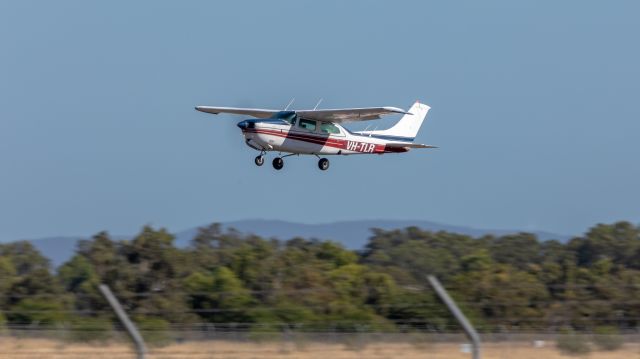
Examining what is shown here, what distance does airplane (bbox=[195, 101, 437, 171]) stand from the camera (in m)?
36.6

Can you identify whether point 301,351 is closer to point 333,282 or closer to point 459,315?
point 459,315

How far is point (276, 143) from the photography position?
37.1m

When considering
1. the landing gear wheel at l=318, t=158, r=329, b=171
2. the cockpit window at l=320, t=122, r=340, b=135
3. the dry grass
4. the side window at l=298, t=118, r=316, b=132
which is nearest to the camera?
the dry grass

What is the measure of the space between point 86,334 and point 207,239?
4823cm

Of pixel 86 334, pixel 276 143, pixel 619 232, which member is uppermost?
pixel 619 232

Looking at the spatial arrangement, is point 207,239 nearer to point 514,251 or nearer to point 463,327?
point 514,251

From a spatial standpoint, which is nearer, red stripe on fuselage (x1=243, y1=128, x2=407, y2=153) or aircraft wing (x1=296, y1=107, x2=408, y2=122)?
red stripe on fuselage (x1=243, y1=128, x2=407, y2=153)

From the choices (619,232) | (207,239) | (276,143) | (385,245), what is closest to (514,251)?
(619,232)

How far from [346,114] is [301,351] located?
26.3m

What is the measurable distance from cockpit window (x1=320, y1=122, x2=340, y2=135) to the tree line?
4620 millimetres

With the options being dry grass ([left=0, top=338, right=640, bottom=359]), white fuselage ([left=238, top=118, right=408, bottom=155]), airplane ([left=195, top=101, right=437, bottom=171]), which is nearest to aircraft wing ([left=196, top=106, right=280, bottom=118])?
airplane ([left=195, top=101, right=437, bottom=171])

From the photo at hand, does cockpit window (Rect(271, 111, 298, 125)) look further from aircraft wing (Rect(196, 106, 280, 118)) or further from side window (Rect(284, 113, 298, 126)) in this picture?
aircraft wing (Rect(196, 106, 280, 118))

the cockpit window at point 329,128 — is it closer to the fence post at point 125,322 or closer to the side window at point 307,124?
the side window at point 307,124

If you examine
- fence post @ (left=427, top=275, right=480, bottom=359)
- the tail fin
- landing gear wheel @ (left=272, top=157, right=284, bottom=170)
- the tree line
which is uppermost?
the tail fin
